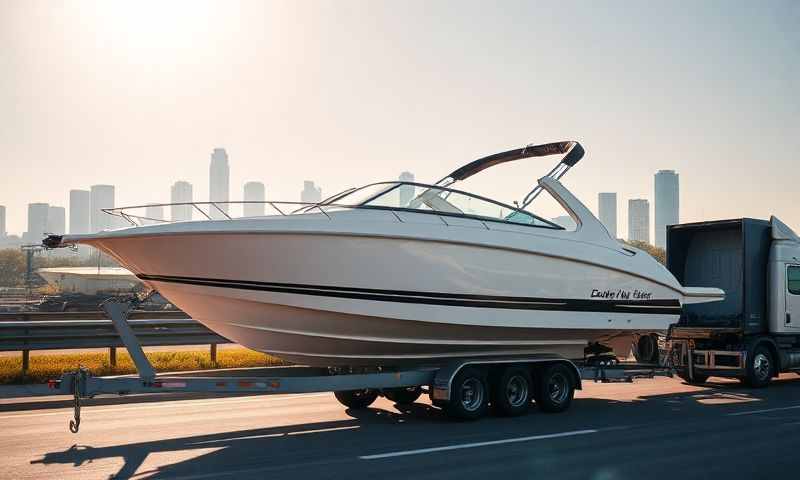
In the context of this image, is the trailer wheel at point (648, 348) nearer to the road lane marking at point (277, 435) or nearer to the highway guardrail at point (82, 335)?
the road lane marking at point (277, 435)

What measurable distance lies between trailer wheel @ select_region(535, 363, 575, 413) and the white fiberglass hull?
0.43 metres

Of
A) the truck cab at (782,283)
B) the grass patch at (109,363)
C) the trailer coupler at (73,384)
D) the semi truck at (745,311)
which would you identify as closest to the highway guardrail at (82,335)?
the grass patch at (109,363)

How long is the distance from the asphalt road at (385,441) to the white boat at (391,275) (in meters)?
1.11

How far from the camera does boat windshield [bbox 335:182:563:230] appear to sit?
1045 cm

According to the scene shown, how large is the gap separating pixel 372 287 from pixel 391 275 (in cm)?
30

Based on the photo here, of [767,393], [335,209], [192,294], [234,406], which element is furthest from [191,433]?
[767,393]

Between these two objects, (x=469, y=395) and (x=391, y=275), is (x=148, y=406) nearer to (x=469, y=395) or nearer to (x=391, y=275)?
(x=391, y=275)

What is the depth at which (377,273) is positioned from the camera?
32.1ft

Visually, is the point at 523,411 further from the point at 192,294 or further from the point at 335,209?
the point at 192,294

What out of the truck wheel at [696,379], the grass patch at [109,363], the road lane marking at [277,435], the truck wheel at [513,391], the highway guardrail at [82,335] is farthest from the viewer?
the truck wheel at [696,379]

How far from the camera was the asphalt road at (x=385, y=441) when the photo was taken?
296 inches

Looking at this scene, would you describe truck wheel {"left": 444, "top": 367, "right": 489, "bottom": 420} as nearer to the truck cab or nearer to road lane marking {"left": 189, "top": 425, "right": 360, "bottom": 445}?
road lane marking {"left": 189, "top": 425, "right": 360, "bottom": 445}

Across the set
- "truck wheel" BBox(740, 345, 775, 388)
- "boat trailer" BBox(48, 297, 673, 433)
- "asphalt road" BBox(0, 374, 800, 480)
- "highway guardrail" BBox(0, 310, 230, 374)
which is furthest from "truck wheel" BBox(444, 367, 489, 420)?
"truck wheel" BBox(740, 345, 775, 388)

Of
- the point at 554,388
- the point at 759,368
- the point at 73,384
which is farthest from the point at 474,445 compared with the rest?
the point at 759,368
